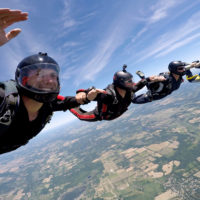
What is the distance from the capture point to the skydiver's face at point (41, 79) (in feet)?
6.31

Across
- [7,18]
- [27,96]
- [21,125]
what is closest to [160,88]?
[27,96]

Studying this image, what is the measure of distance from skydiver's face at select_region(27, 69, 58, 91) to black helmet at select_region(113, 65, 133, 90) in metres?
2.58

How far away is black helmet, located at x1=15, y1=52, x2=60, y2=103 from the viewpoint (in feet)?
6.25

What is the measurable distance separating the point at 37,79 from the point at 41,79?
0.06 m

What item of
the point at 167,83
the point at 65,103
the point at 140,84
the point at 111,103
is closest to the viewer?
the point at 65,103

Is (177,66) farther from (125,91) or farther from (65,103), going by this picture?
(65,103)

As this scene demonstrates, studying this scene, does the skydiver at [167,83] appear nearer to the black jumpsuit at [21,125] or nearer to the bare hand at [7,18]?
the black jumpsuit at [21,125]

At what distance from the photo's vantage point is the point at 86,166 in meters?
95.4

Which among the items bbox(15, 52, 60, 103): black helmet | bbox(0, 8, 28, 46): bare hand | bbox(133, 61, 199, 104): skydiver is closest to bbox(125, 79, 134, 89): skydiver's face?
bbox(133, 61, 199, 104): skydiver

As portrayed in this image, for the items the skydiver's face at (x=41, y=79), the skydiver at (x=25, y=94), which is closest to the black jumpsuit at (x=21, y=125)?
the skydiver at (x=25, y=94)

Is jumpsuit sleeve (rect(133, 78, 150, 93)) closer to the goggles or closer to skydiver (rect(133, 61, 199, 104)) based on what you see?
skydiver (rect(133, 61, 199, 104))

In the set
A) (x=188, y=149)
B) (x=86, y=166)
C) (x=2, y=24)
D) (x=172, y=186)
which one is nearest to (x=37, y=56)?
(x=2, y=24)

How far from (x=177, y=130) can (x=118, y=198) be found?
6507 centimetres

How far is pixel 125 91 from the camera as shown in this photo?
4426 mm
